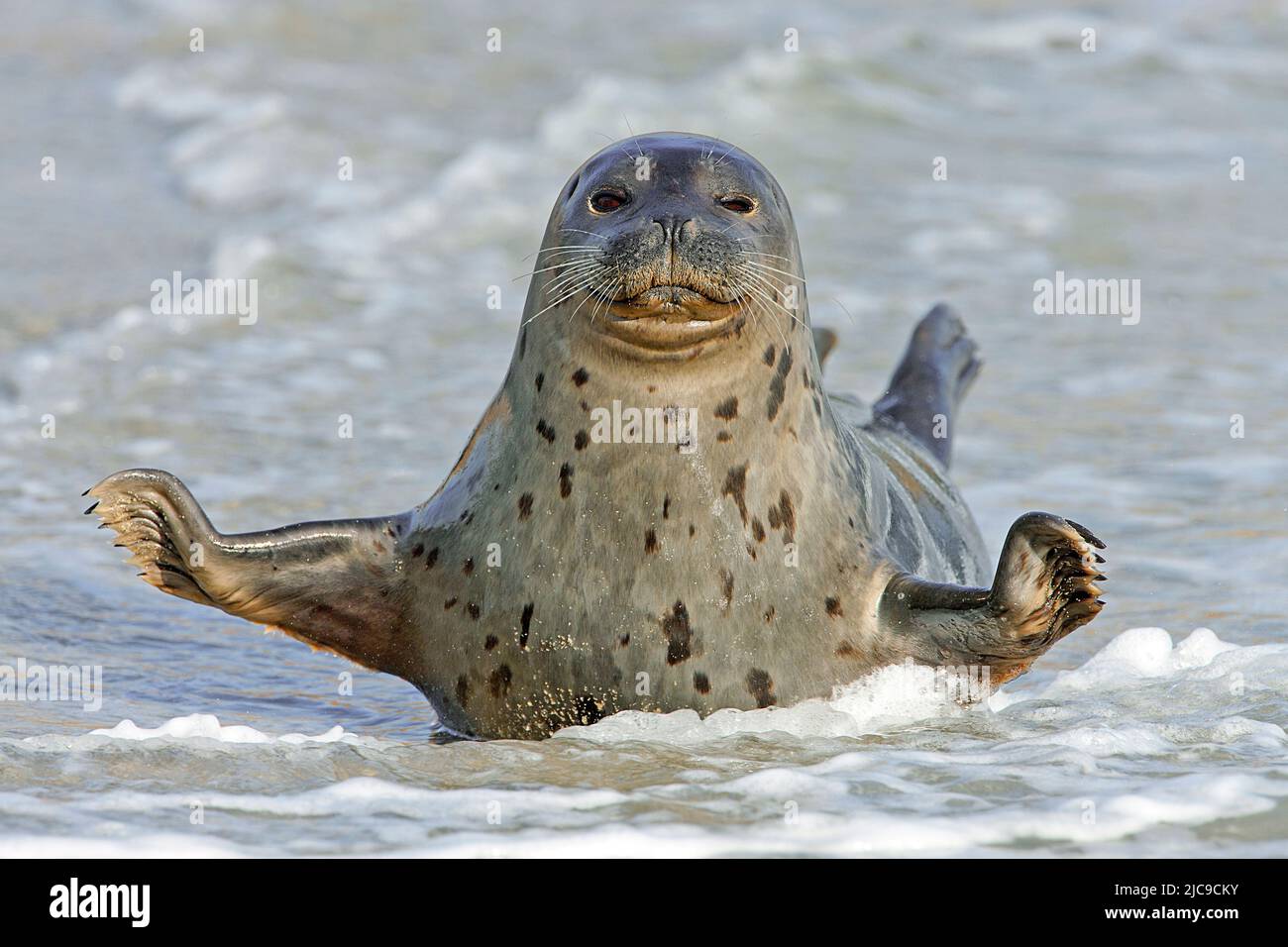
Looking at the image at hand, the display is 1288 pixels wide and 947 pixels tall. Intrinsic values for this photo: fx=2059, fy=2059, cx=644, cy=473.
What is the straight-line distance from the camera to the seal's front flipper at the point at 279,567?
5.28 metres

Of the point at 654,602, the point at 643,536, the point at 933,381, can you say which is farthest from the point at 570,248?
the point at 933,381

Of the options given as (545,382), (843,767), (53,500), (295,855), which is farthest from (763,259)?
(53,500)

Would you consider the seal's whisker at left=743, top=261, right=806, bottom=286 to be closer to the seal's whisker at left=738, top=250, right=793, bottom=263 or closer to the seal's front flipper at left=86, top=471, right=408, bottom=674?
the seal's whisker at left=738, top=250, right=793, bottom=263

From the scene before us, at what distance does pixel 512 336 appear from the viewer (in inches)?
419

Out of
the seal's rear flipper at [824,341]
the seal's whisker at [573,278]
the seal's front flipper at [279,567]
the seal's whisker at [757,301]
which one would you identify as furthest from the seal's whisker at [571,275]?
the seal's rear flipper at [824,341]

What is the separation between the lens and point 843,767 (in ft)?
16.2

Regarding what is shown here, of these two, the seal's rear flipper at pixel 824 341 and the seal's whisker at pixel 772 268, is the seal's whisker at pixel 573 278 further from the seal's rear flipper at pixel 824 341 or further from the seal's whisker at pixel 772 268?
the seal's rear flipper at pixel 824 341

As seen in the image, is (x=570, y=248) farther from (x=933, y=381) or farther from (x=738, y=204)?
(x=933, y=381)

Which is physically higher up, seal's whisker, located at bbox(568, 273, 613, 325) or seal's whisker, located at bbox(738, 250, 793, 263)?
seal's whisker, located at bbox(738, 250, 793, 263)

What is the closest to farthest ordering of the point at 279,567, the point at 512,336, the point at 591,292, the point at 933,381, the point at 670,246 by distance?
the point at 670,246, the point at 591,292, the point at 279,567, the point at 933,381, the point at 512,336

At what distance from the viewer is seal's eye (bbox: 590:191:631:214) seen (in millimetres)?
5211

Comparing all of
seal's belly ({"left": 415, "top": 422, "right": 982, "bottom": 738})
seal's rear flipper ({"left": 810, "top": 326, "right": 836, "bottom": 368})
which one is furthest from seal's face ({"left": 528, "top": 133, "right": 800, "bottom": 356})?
seal's rear flipper ({"left": 810, "top": 326, "right": 836, "bottom": 368})

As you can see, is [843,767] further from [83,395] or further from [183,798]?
[83,395]

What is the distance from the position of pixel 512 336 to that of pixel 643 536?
222 inches
